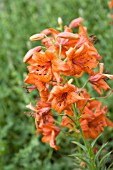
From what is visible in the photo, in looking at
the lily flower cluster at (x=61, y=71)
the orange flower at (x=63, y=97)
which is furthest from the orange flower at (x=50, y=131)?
the orange flower at (x=63, y=97)

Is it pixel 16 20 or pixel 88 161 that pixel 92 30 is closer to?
pixel 16 20

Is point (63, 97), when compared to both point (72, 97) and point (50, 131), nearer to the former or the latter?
point (72, 97)

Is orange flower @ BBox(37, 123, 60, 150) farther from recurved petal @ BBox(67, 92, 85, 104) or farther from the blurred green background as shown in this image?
the blurred green background

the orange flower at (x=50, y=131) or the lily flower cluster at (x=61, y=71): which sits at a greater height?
the lily flower cluster at (x=61, y=71)

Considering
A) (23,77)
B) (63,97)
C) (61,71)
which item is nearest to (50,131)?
(63,97)

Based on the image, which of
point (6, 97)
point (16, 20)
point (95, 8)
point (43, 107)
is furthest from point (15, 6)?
point (43, 107)

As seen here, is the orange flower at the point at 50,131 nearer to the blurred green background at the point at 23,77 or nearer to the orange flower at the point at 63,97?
the orange flower at the point at 63,97
